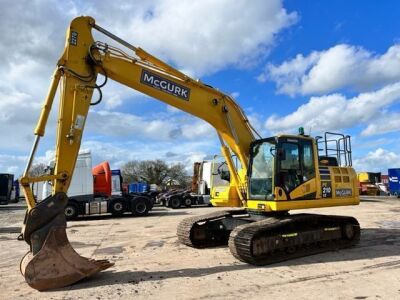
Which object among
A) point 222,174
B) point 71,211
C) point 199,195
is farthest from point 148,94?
point 199,195

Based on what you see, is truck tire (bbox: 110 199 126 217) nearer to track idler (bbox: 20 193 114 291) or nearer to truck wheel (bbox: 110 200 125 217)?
truck wheel (bbox: 110 200 125 217)

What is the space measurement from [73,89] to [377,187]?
142ft

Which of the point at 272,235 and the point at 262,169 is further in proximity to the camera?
the point at 262,169

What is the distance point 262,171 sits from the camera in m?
10.8

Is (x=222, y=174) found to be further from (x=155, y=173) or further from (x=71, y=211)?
(x=155, y=173)

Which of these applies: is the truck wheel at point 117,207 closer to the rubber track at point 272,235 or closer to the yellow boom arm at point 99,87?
the yellow boom arm at point 99,87

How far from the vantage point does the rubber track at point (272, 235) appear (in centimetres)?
937

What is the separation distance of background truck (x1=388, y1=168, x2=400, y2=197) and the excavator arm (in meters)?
34.1

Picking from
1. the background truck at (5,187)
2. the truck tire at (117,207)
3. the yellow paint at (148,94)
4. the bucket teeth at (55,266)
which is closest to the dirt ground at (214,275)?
the bucket teeth at (55,266)

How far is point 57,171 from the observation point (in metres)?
8.51

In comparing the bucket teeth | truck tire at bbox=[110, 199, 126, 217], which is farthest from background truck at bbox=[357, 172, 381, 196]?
the bucket teeth

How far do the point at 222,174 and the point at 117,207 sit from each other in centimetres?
1150

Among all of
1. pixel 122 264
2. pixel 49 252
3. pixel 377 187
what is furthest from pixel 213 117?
pixel 377 187

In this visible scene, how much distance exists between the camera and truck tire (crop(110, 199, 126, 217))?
73.2 feet
